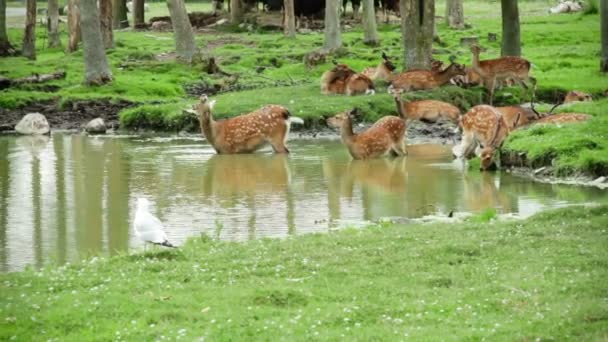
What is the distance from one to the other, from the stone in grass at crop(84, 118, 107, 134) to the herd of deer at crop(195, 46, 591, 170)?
4450 millimetres

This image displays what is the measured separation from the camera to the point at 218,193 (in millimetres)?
16797

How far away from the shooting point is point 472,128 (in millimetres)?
18797

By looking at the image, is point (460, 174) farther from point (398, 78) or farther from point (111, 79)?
point (111, 79)

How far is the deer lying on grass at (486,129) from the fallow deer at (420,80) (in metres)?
7.00

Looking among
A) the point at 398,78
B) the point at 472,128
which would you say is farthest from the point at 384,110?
the point at 472,128

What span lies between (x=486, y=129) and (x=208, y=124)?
487 cm

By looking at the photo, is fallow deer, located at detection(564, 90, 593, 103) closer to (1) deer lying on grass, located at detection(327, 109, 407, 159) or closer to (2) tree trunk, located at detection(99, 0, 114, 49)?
(1) deer lying on grass, located at detection(327, 109, 407, 159)

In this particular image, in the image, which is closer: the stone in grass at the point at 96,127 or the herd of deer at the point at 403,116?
the herd of deer at the point at 403,116

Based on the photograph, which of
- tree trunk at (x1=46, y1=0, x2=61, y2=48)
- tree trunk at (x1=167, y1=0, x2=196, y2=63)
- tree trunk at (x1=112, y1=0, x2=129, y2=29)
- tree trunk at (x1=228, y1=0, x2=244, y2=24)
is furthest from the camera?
tree trunk at (x1=112, y1=0, x2=129, y2=29)

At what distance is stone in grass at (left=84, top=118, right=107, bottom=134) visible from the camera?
25125mm

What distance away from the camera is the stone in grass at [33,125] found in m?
25.1

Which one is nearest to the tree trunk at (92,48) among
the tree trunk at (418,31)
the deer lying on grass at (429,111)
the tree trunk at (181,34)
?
the tree trunk at (181,34)

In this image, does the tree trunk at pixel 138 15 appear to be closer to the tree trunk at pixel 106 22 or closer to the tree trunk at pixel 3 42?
the tree trunk at pixel 106 22

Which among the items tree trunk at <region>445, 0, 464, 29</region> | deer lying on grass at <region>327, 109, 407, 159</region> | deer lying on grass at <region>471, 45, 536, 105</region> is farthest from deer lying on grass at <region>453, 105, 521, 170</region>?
tree trunk at <region>445, 0, 464, 29</region>
